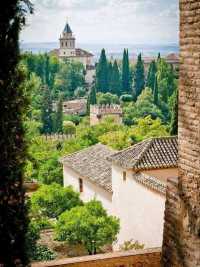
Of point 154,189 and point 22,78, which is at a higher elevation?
point 22,78

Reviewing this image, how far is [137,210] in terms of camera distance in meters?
16.2

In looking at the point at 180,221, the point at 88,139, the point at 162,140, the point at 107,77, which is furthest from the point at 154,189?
the point at 107,77

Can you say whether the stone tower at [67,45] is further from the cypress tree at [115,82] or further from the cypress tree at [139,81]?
the cypress tree at [139,81]

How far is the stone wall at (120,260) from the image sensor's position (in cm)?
619

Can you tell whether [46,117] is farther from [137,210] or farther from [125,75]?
[137,210]

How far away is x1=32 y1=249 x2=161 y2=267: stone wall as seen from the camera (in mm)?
6191

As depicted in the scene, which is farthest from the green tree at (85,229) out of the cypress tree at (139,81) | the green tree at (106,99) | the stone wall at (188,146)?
the cypress tree at (139,81)

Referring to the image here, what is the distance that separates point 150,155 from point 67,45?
126860mm

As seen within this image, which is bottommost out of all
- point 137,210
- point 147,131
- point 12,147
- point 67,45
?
point 147,131

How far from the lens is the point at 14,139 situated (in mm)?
5543

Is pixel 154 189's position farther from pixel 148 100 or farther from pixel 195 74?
pixel 148 100

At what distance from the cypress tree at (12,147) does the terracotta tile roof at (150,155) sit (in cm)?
1066

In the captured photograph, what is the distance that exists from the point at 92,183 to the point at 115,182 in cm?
249

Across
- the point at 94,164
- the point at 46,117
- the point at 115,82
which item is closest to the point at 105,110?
the point at 46,117
